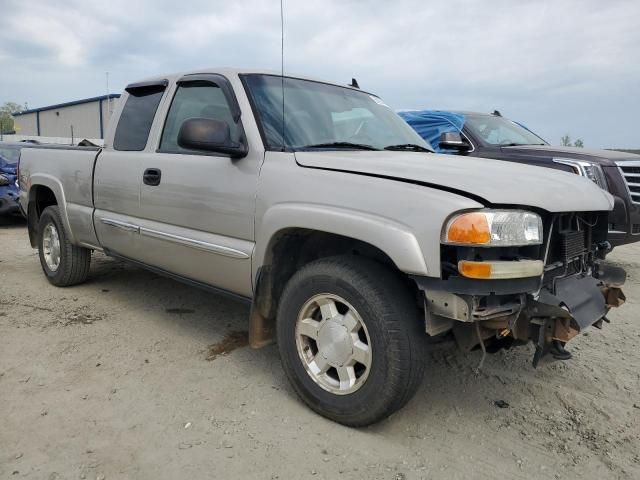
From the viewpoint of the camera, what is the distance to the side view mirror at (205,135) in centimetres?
282

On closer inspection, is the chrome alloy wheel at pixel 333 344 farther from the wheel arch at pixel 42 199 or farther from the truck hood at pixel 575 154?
the truck hood at pixel 575 154

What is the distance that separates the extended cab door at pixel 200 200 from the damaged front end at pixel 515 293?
3.99 ft

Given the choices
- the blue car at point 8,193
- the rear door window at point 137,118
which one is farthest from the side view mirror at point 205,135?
the blue car at point 8,193

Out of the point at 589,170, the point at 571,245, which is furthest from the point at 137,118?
the point at 589,170

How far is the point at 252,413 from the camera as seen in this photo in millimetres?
2783

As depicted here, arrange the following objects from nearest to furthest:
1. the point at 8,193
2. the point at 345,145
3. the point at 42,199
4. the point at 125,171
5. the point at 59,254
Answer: the point at 345,145
the point at 125,171
the point at 59,254
the point at 42,199
the point at 8,193

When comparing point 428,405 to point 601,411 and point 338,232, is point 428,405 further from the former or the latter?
point 338,232

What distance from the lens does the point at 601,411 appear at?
2.88 metres

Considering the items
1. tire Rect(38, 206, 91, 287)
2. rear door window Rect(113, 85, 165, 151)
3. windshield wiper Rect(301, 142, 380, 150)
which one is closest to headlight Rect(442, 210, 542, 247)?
windshield wiper Rect(301, 142, 380, 150)

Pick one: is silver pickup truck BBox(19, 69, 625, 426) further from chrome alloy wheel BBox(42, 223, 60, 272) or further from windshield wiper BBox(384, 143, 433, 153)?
chrome alloy wheel BBox(42, 223, 60, 272)

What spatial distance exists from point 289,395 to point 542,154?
15.1ft

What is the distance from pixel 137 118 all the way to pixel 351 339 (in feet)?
8.59

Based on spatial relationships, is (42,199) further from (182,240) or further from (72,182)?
(182,240)

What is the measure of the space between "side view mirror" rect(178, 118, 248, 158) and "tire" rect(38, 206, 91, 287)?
260 cm
